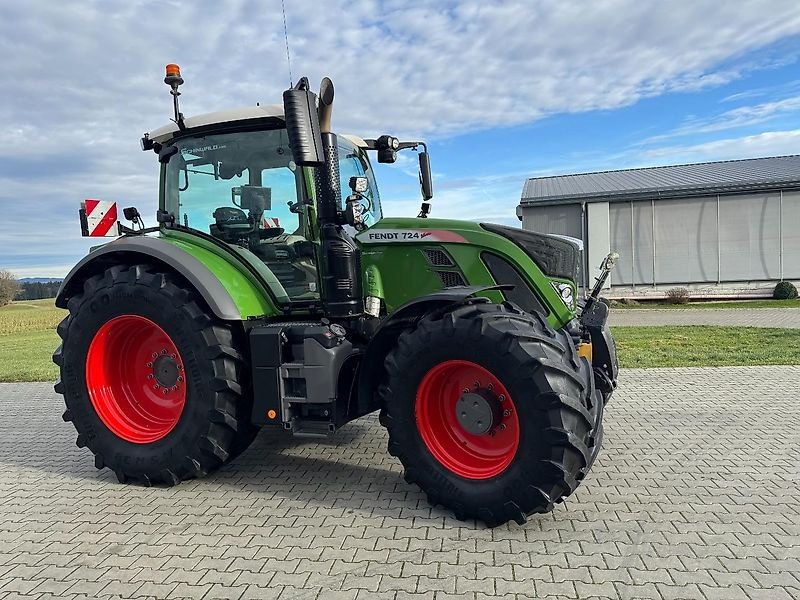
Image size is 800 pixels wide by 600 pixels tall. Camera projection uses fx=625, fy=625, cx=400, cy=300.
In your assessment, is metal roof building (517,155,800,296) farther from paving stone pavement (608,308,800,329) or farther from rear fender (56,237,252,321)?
rear fender (56,237,252,321)

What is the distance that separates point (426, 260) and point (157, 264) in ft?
6.50

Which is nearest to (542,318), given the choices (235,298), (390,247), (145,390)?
(390,247)

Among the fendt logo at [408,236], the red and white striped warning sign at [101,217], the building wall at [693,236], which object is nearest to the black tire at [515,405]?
the fendt logo at [408,236]

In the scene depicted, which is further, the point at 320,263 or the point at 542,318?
the point at 320,263

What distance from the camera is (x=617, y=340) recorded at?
1131 centimetres

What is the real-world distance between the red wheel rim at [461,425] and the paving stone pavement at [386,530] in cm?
35

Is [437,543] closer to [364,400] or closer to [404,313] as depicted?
[364,400]

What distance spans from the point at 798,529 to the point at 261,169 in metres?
4.04

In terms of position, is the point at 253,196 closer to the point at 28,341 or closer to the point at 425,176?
the point at 425,176

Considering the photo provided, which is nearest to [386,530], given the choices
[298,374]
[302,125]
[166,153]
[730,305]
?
[298,374]

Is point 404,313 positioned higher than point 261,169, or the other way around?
point 261,169

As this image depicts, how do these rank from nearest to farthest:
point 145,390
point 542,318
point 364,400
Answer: point 542,318
point 364,400
point 145,390

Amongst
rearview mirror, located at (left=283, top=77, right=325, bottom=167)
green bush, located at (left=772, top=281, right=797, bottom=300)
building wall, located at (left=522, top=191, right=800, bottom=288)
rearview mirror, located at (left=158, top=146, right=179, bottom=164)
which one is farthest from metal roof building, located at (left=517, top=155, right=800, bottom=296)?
rearview mirror, located at (left=283, top=77, right=325, bottom=167)

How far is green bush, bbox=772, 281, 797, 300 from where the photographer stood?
18.4 m
